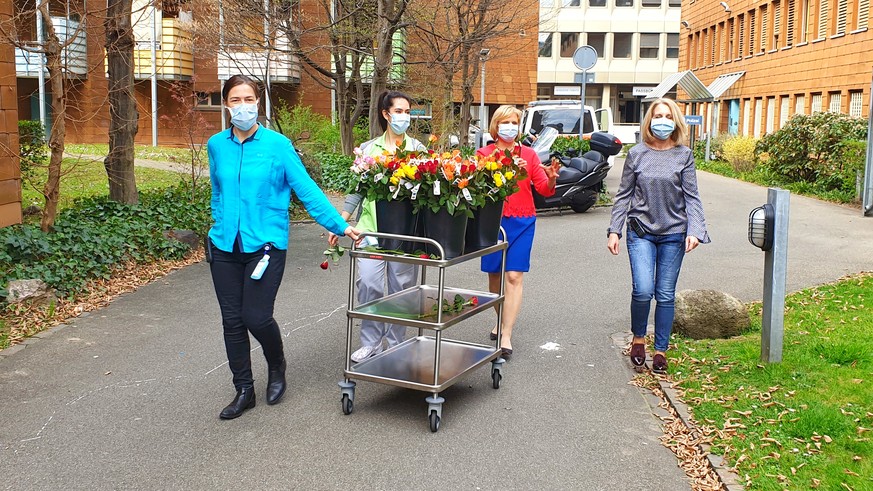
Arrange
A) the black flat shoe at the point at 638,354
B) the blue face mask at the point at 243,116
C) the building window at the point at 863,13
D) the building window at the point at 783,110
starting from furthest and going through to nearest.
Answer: the building window at the point at 783,110 → the building window at the point at 863,13 → the black flat shoe at the point at 638,354 → the blue face mask at the point at 243,116

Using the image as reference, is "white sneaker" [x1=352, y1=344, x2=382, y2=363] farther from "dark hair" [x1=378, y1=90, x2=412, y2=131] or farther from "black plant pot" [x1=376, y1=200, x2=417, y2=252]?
"dark hair" [x1=378, y1=90, x2=412, y2=131]

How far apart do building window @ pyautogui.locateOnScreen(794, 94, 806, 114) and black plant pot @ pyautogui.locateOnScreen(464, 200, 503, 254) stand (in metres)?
28.3

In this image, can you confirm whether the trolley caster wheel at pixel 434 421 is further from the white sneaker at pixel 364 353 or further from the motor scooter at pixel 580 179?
the motor scooter at pixel 580 179

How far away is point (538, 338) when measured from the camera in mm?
7816

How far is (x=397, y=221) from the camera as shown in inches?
225

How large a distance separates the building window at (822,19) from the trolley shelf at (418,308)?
2706 cm

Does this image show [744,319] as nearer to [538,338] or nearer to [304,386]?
[538,338]

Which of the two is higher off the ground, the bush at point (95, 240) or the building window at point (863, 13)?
the building window at point (863, 13)

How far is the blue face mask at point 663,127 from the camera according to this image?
634 cm

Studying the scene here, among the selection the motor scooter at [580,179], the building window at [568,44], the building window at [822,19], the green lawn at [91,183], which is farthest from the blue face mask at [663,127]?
the building window at [568,44]

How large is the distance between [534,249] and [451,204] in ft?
24.9

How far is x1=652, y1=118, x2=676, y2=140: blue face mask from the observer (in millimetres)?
6336

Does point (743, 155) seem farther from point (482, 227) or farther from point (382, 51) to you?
point (482, 227)

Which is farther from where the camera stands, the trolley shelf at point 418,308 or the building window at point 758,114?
the building window at point 758,114
